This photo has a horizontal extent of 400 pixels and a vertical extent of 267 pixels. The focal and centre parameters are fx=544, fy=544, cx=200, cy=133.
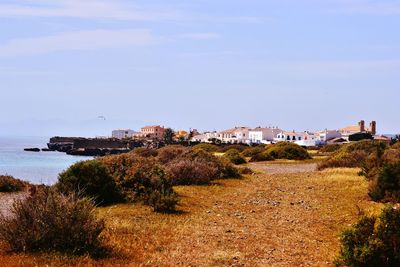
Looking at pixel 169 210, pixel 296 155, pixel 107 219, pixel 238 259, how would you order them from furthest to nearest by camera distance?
pixel 296 155
pixel 169 210
pixel 107 219
pixel 238 259

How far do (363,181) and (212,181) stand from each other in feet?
22.7

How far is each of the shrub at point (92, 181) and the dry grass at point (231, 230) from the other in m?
0.97

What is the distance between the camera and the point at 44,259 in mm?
9164

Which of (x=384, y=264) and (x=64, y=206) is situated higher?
(x=64, y=206)

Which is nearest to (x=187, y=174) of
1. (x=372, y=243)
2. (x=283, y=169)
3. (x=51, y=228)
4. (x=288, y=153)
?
(x=51, y=228)

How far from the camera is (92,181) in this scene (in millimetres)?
17406

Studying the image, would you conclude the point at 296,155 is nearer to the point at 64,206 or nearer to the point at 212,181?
the point at 212,181

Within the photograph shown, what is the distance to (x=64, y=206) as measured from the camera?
34.0ft

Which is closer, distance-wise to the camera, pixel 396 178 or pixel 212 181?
pixel 396 178

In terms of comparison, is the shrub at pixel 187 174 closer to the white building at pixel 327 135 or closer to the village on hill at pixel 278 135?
the village on hill at pixel 278 135

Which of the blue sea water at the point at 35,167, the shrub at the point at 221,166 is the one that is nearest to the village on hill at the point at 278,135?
the blue sea water at the point at 35,167

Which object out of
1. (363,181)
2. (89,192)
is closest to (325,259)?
(89,192)

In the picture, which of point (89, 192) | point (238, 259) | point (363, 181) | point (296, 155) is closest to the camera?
point (238, 259)

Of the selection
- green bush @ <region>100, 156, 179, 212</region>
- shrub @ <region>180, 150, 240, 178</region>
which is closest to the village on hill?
shrub @ <region>180, 150, 240, 178</region>
